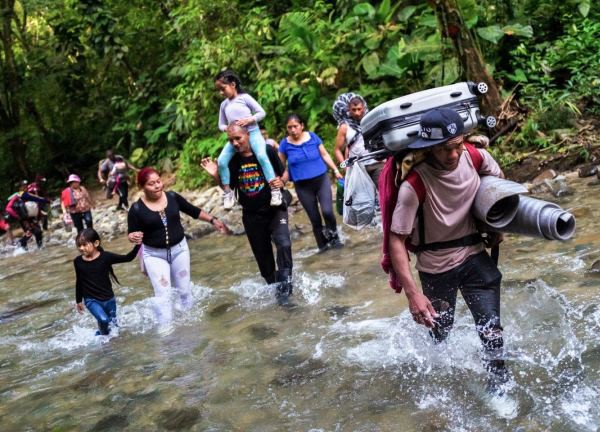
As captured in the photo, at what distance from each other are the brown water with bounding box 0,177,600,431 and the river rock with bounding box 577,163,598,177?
3.55 ft

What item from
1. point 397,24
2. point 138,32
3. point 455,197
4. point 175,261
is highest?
point 138,32

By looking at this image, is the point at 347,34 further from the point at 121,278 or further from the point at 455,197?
the point at 455,197

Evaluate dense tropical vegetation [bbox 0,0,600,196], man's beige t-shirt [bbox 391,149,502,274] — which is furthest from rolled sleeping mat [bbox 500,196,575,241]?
dense tropical vegetation [bbox 0,0,600,196]

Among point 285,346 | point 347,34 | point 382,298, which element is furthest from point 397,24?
point 285,346

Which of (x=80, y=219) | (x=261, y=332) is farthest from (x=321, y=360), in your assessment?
(x=80, y=219)

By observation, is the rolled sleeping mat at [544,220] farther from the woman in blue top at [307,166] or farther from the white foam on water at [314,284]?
the woman in blue top at [307,166]

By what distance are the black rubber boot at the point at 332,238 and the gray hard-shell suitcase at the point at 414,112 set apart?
18.1 ft

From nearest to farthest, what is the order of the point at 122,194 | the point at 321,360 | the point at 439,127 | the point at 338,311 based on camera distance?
the point at 439,127, the point at 321,360, the point at 338,311, the point at 122,194

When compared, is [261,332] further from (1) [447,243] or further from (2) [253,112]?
(1) [447,243]

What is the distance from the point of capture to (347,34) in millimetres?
15312

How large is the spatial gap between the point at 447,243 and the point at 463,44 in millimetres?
8120

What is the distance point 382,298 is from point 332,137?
879 cm

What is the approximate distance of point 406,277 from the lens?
12.2 ft

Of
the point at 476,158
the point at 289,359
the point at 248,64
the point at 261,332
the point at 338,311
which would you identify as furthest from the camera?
the point at 248,64
